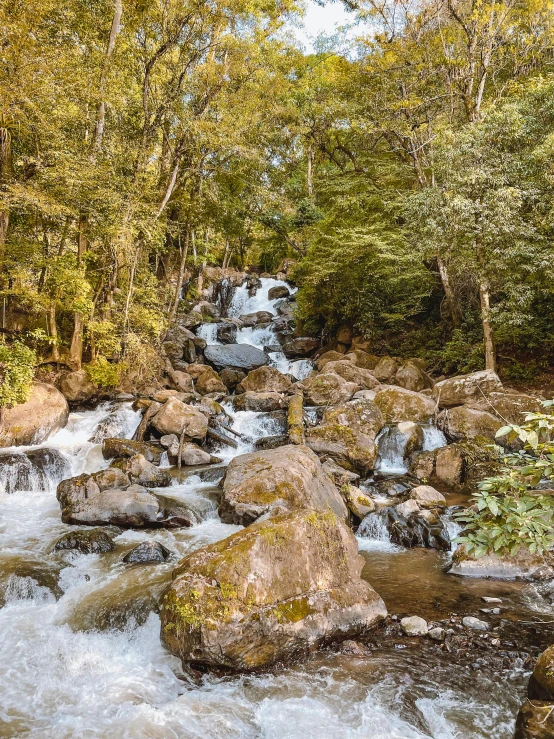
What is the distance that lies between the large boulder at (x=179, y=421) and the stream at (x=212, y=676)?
5250mm

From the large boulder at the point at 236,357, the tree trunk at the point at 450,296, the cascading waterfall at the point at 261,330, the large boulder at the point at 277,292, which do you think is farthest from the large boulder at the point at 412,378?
the large boulder at the point at 277,292

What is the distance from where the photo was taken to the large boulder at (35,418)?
456 inches

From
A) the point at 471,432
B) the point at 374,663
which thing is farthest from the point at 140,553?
the point at 471,432

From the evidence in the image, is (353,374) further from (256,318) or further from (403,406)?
(256,318)

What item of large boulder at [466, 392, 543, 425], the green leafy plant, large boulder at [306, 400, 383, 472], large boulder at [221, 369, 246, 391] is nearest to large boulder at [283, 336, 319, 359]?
large boulder at [221, 369, 246, 391]

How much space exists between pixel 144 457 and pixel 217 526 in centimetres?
357

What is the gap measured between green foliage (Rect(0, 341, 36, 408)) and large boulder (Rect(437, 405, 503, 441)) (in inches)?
445

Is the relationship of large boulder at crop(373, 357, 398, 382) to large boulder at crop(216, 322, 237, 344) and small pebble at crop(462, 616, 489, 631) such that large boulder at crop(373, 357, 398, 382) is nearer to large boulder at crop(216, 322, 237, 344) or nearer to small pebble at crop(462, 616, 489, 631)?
large boulder at crop(216, 322, 237, 344)

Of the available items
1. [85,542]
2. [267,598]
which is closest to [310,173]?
[85,542]

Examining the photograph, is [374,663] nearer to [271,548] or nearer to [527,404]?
[271,548]

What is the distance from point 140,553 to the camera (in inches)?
272

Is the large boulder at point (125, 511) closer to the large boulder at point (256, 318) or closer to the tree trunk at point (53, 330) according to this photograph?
the tree trunk at point (53, 330)

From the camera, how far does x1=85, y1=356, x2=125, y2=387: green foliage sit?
1483 centimetres

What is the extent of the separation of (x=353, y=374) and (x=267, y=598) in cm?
1247
